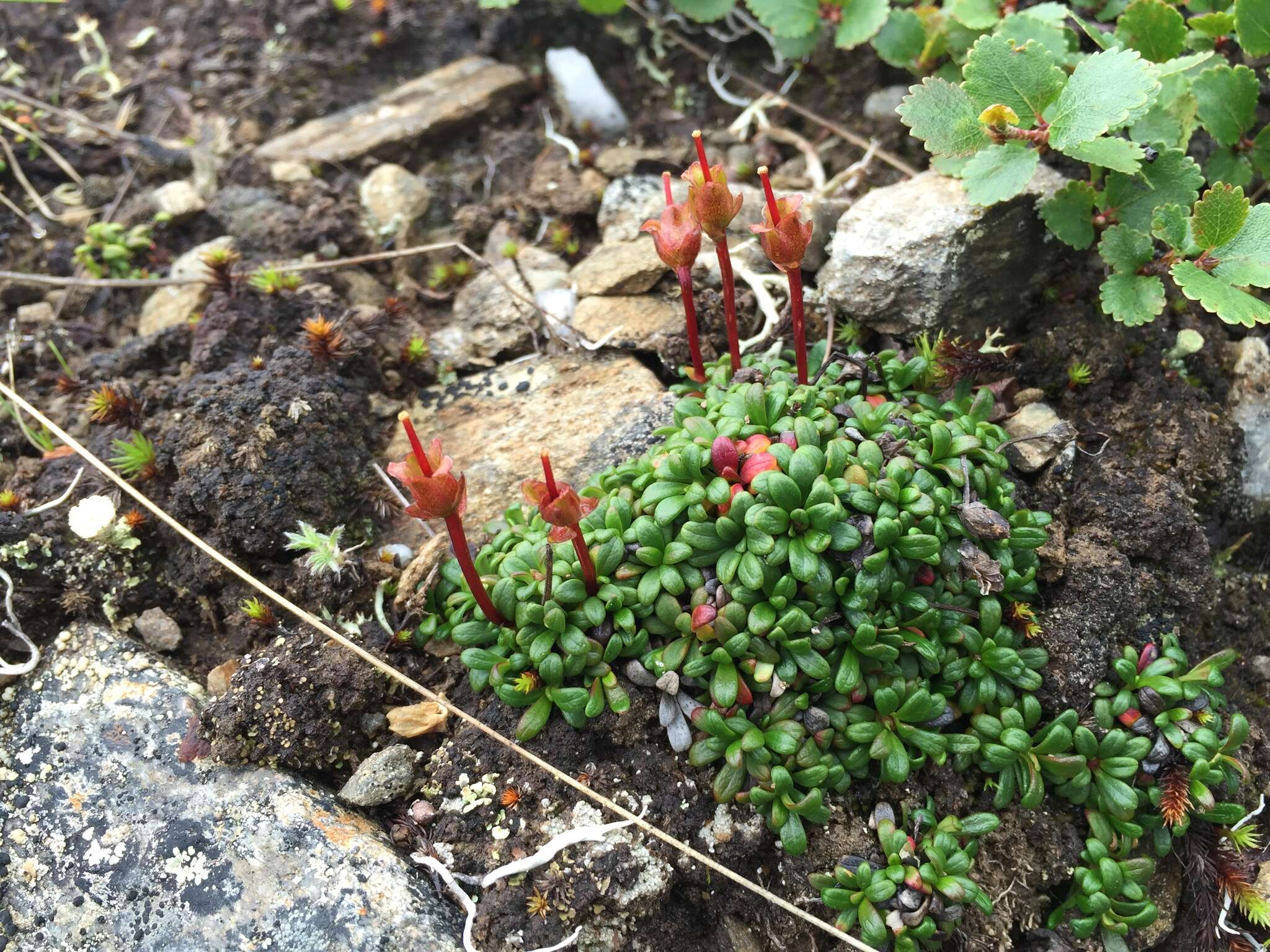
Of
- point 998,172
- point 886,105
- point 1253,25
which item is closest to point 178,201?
point 886,105

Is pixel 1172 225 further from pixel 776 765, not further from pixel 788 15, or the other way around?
pixel 776 765

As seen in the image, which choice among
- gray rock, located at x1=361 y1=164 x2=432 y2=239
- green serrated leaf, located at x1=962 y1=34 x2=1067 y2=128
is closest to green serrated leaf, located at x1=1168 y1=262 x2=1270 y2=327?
green serrated leaf, located at x1=962 y1=34 x2=1067 y2=128

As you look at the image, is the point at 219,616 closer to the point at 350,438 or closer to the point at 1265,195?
the point at 350,438

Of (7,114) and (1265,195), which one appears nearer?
(1265,195)

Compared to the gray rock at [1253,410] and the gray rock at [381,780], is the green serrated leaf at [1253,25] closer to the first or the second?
the gray rock at [1253,410]

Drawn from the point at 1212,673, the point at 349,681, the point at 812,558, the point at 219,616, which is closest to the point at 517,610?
the point at 349,681

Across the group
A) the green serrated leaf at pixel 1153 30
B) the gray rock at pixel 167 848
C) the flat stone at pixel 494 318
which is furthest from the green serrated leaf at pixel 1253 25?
the gray rock at pixel 167 848
